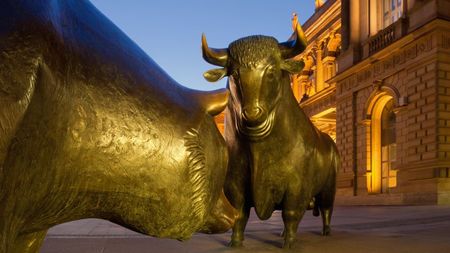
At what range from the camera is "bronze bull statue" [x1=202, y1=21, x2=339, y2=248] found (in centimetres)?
329

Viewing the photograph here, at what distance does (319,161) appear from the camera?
3.96 meters

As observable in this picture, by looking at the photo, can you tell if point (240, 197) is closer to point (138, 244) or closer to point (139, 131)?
point (138, 244)

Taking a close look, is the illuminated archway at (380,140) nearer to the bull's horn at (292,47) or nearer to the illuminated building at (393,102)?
the illuminated building at (393,102)

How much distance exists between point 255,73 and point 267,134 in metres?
0.49

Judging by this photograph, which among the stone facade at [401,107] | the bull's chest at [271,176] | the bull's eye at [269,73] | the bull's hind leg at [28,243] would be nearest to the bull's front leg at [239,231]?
the bull's chest at [271,176]

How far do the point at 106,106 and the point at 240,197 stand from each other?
3049 millimetres

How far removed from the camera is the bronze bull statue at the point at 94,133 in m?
0.68

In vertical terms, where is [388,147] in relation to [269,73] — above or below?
above

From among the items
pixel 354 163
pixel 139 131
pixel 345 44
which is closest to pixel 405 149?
pixel 354 163

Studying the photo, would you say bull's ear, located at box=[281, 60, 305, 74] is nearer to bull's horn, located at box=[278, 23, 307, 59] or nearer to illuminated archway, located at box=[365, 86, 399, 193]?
bull's horn, located at box=[278, 23, 307, 59]

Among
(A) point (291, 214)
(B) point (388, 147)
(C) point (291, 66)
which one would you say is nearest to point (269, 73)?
(C) point (291, 66)

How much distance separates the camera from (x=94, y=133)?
0.78m

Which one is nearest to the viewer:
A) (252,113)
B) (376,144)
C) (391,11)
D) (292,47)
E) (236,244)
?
(252,113)

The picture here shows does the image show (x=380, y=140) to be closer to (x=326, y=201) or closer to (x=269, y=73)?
(x=326, y=201)
